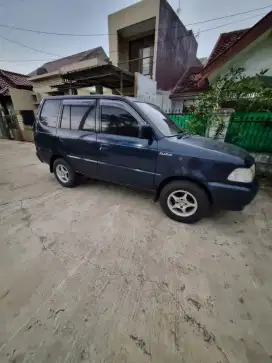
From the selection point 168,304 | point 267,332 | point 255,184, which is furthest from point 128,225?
point 255,184

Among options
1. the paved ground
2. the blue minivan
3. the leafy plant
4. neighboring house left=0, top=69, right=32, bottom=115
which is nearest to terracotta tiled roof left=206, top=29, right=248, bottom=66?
the leafy plant

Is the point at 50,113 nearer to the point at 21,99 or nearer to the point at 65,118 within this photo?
the point at 65,118

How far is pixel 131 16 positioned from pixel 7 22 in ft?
23.8

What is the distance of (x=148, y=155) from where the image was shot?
8.36 feet

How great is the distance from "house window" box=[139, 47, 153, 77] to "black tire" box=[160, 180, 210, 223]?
926 centimetres

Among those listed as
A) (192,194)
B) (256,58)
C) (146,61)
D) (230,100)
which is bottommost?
(192,194)

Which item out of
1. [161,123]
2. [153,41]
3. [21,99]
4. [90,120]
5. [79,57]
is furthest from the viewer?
[79,57]

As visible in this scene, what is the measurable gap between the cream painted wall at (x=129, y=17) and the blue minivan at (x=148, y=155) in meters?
7.08

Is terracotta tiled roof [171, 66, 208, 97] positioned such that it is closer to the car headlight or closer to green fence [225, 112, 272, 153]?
green fence [225, 112, 272, 153]

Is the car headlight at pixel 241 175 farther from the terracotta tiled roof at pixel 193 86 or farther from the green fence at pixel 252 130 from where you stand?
the terracotta tiled roof at pixel 193 86

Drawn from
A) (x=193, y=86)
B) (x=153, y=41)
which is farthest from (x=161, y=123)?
(x=153, y=41)

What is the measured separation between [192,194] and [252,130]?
4032 mm

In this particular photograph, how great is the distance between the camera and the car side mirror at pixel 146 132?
2.38m

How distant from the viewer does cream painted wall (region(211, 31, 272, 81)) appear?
5.62 metres
